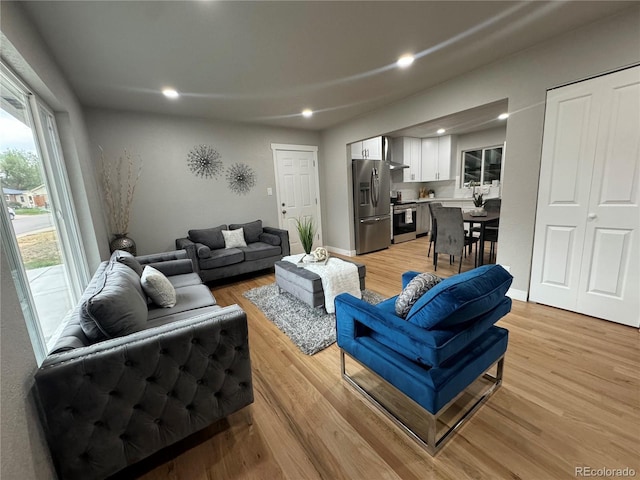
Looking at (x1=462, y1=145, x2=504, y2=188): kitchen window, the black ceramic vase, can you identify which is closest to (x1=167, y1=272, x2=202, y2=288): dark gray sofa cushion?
the black ceramic vase

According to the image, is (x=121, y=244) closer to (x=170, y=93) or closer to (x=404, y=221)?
(x=170, y=93)

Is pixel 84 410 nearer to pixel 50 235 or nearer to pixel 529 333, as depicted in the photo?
pixel 50 235

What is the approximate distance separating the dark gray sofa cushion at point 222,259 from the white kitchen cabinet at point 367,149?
2805mm

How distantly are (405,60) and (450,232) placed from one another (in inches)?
90.3

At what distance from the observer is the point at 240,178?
14.8 feet

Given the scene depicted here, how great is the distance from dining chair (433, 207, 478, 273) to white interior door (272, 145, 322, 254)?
241 cm

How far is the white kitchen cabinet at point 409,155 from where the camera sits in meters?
5.90

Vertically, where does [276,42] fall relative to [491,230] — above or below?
above

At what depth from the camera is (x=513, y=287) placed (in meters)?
2.91

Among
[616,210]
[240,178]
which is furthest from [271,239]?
[616,210]

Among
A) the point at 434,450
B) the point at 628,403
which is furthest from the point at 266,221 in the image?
the point at 628,403

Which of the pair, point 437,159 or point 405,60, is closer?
point 405,60

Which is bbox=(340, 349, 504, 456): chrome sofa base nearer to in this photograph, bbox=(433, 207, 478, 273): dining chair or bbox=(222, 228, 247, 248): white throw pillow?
bbox=(433, 207, 478, 273): dining chair

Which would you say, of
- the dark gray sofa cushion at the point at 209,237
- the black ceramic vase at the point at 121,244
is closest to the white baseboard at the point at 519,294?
the dark gray sofa cushion at the point at 209,237
